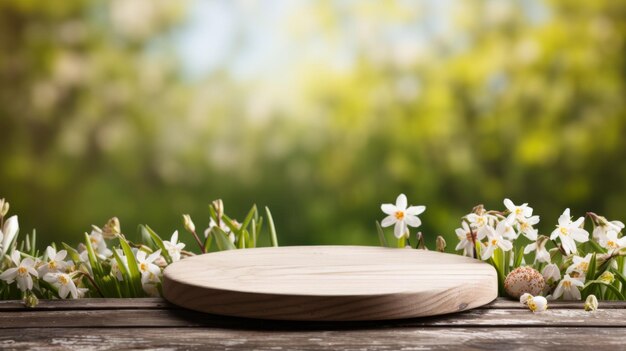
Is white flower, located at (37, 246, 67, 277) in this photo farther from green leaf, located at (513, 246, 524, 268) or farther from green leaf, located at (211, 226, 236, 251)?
green leaf, located at (513, 246, 524, 268)

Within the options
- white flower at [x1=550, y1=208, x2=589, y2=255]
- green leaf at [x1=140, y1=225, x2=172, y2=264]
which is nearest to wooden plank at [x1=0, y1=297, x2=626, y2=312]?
white flower at [x1=550, y1=208, x2=589, y2=255]

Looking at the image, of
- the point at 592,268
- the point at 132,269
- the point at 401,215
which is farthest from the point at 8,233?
the point at 592,268

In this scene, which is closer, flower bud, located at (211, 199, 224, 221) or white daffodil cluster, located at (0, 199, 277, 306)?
white daffodil cluster, located at (0, 199, 277, 306)

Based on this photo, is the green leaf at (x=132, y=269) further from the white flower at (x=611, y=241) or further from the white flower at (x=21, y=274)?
the white flower at (x=611, y=241)

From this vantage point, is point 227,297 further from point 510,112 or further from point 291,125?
point 510,112

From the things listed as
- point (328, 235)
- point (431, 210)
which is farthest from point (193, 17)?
point (431, 210)

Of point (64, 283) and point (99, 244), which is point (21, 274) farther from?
point (99, 244)
